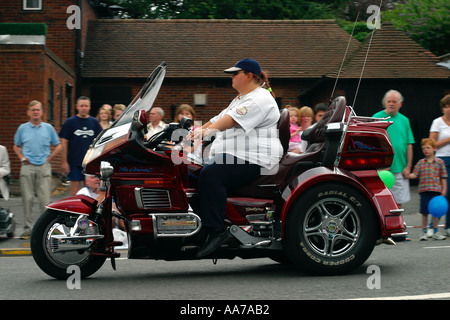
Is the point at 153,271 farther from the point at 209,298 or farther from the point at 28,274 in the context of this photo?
the point at 209,298

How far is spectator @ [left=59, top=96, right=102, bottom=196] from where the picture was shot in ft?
34.3

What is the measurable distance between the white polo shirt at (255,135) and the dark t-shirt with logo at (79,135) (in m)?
4.50

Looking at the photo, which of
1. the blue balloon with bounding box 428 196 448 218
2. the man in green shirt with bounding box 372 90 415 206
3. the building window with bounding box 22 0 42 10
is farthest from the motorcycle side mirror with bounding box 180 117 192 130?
the building window with bounding box 22 0 42 10

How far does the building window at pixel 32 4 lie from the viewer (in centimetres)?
2503

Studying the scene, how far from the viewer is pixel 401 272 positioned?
6.43m

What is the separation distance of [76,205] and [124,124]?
832mm

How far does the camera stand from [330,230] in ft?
20.5

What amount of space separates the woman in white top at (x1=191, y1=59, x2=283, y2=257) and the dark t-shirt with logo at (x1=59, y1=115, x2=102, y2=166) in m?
4.44

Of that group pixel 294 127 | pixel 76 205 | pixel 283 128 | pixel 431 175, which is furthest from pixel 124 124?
pixel 431 175

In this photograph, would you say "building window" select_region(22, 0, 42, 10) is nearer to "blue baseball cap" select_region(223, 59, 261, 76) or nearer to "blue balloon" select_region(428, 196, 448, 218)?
"blue balloon" select_region(428, 196, 448, 218)

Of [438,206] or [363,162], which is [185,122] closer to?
[363,162]

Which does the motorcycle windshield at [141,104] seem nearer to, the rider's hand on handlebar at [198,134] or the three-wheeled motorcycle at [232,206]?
the three-wheeled motorcycle at [232,206]

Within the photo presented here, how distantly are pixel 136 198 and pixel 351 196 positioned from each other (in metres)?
1.93

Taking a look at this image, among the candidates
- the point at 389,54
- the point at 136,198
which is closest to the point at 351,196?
the point at 136,198
